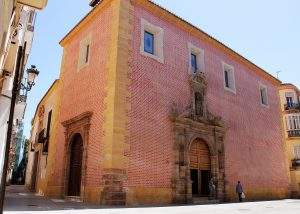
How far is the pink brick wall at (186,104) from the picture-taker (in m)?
12.7

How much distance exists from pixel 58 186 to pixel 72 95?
4.56m

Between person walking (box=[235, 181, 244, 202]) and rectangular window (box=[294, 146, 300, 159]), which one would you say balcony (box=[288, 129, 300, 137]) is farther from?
person walking (box=[235, 181, 244, 202])

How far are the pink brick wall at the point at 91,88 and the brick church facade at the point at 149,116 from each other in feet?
0.19

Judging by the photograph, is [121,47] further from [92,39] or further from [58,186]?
[58,186]

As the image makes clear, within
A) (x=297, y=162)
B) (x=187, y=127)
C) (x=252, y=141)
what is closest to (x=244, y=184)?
(x=252, y=141)

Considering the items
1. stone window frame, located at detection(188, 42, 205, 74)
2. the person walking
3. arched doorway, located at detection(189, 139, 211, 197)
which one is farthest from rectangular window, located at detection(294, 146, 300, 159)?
stone window frame, located at detection(188, 42, 205, 74)

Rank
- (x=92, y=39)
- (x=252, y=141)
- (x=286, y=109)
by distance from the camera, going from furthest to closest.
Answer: (x=286, y=109) → (x=252, y=141) → (x=92, y=39)

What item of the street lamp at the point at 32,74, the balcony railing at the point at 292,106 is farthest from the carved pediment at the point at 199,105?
the balcony railing at the point at 292,106

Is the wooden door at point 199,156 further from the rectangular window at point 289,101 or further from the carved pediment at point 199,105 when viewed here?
the rectangular window at point 289,101

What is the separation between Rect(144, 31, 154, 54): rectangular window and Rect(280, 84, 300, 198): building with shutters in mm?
20118

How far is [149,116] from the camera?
1316 cm

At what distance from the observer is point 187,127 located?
572 inches

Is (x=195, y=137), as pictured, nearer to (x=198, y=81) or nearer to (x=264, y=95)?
(x=198, y=81)

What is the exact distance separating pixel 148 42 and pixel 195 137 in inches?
197
